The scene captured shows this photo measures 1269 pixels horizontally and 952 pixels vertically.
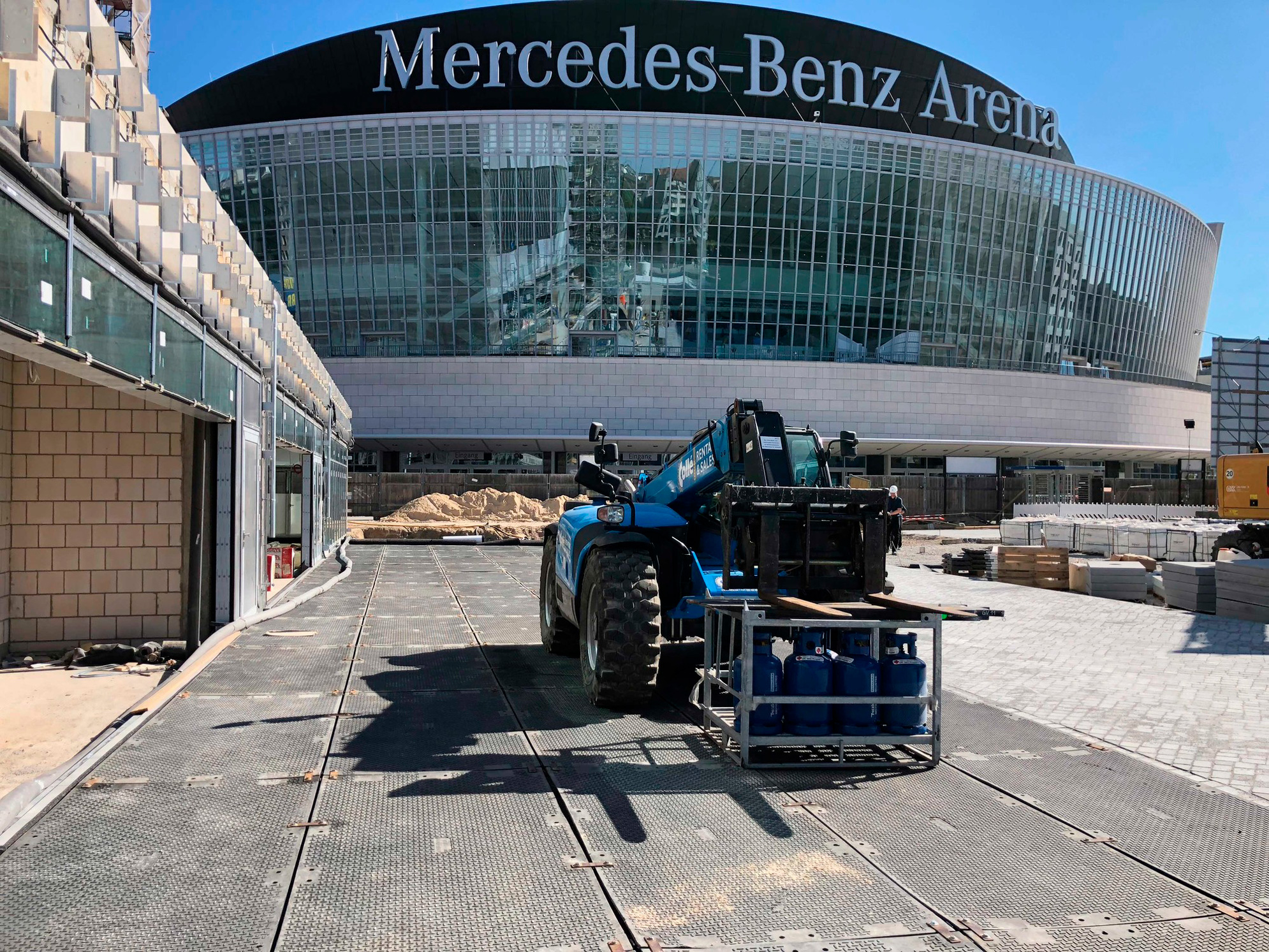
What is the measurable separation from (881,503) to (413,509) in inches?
1504

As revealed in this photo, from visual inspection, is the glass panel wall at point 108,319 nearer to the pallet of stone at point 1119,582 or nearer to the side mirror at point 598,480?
the side mirror at point 598,480

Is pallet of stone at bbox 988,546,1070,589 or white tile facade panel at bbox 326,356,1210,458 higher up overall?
white tile facade panel at bbox 326,356,1210,458

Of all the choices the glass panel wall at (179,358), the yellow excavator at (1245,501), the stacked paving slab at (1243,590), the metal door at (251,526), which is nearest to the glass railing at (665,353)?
the yellow excavator at (1245,501)

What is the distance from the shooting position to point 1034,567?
2180cm

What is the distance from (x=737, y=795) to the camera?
21.8 feet

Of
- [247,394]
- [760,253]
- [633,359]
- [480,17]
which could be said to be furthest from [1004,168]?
[247,394]

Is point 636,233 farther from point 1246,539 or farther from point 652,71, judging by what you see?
point 1246,539

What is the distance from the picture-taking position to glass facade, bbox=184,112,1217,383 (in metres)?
53.2

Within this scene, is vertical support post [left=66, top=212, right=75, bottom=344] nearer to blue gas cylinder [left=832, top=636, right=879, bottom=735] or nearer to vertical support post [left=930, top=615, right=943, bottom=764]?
blue gas cylinder [left=832, top=636, right=879, bottom=735]

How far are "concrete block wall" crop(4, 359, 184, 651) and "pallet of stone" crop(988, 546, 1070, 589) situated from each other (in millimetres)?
17191

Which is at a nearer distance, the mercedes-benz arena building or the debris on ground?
the debris on ground

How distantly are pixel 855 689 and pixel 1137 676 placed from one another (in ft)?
18.3

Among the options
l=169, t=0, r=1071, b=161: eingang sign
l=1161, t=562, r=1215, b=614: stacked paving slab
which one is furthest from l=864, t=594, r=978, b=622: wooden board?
l=169, t=0, r=1071, b=161: eingang sign

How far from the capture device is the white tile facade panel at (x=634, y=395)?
55688mm
